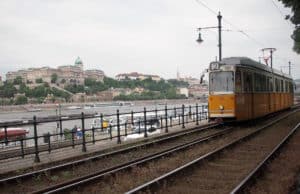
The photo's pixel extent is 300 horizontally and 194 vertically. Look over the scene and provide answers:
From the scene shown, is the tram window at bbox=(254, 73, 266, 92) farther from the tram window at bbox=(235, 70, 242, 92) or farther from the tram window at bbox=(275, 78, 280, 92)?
the tram window at bbox=(275, 78, 280, 92)

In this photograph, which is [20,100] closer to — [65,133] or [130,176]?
[65,133]

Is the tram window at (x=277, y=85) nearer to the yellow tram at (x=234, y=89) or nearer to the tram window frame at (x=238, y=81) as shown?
the yellow tram at (x=234, y=89)

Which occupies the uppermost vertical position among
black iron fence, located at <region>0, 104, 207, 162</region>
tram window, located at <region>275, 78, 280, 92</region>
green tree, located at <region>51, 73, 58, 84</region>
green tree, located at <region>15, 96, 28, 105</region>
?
green tree, located at <region>51, 73, 58, 84</region>

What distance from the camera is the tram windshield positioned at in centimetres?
2227

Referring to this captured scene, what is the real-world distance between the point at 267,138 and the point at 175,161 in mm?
6996

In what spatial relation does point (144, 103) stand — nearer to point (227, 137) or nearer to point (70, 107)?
point (70, 107)

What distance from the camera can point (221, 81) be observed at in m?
22.6

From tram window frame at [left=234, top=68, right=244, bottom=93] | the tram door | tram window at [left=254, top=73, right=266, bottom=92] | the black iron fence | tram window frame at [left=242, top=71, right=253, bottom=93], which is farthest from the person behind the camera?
tram window at [left=254, top=73, right=266, bottom=92]

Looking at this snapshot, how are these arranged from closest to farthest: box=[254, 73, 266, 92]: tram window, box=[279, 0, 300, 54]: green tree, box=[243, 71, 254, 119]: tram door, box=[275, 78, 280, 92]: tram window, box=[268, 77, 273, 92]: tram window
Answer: box=[279, 0, 300, 54]: green tree, box=[243, 71, 254, 119]: tram door, box=[254, 73, 266, 92]: tram window, box=[268, 77, 273, 92]: tram window, box=[275, 78, 280, 92]: tram window

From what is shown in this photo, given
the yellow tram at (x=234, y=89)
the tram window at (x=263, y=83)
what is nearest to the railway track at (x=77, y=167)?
the yellow tram at (x=234, y=89)

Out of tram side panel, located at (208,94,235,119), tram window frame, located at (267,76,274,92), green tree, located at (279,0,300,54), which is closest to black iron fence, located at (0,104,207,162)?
tram side panel, located at (208,94,235,119)

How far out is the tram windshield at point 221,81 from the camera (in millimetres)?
22266

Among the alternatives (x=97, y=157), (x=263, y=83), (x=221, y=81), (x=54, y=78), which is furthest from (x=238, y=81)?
(x=54, y=78)

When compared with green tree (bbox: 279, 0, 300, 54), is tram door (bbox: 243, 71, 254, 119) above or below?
below
